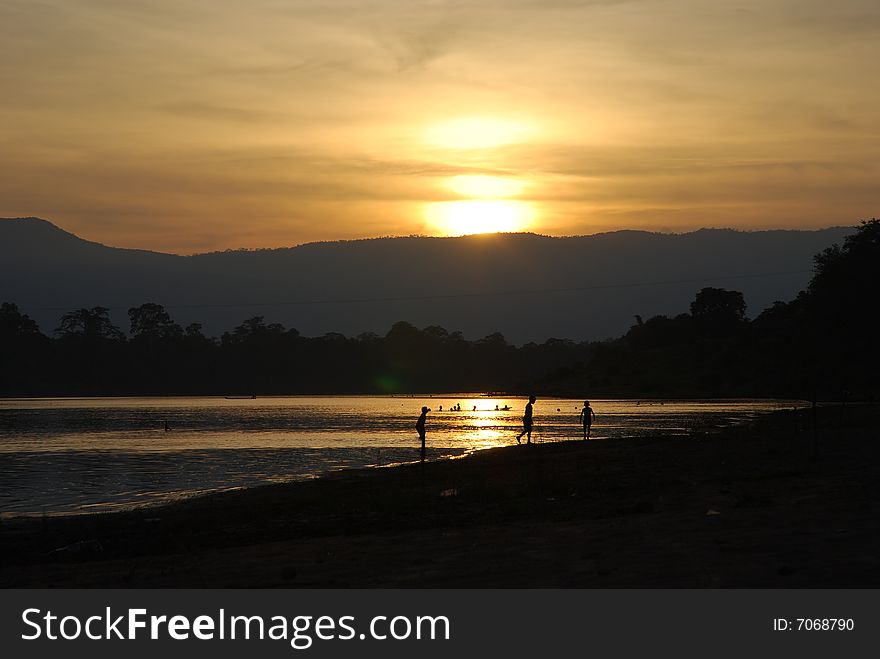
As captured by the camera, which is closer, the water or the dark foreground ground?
the dark foreground ground

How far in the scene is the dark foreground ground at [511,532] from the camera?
1434 centimetres

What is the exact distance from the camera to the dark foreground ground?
14.3m

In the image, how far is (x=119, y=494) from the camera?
1384 inches

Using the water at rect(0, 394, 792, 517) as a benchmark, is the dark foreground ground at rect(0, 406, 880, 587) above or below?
above

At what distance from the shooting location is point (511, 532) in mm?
18891

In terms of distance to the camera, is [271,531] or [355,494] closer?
[271,531]

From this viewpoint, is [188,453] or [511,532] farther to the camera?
[188,453]

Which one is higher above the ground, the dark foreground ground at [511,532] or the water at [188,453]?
the dark foreground ground at [511,532]

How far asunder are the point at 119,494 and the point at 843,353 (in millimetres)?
74047

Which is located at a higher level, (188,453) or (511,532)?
(511,532)

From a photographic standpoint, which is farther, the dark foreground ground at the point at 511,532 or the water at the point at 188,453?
the water at the point at 188,453
